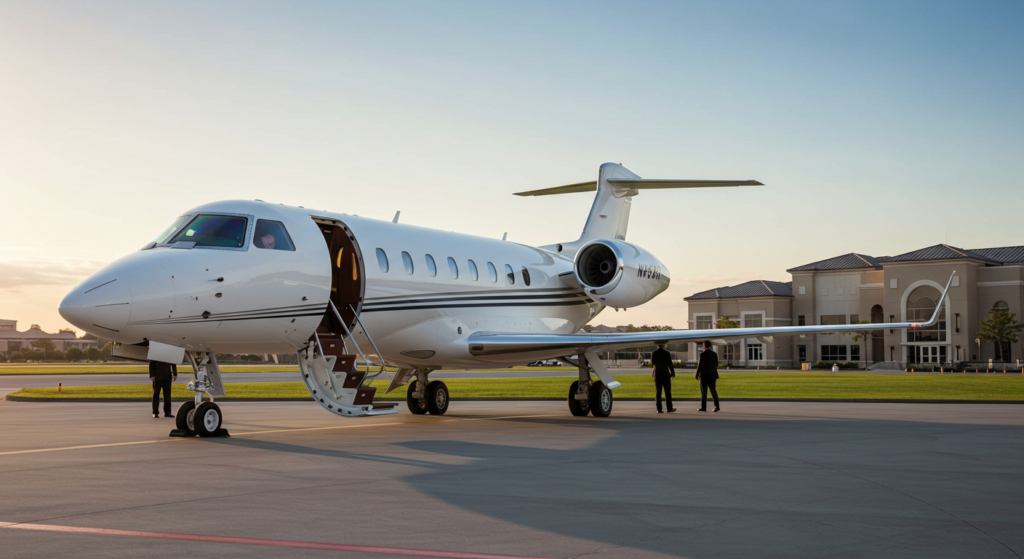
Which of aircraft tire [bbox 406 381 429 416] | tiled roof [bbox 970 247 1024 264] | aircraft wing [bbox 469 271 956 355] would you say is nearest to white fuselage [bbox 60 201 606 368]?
aircraft wing [bbox 469 271 956 355]

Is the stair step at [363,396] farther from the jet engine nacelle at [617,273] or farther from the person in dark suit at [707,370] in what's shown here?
the person in dark suit at [707,370]

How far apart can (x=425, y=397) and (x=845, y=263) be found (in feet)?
294

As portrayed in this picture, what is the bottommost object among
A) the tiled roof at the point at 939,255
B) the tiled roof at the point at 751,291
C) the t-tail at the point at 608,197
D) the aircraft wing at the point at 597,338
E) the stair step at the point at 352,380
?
the stair step at the point at 352,380

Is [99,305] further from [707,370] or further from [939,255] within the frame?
[939,255]

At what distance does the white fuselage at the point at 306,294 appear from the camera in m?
12.0

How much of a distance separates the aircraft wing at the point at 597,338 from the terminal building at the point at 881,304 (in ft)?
222

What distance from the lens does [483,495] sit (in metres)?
8.01

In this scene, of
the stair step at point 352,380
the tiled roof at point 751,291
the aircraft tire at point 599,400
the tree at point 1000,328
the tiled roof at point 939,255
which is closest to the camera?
the stair step at point 352,380

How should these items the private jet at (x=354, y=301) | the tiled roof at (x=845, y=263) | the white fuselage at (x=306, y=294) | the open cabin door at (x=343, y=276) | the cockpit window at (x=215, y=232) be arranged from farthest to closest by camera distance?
1. the tiled roof at (x=845, y=263)
2. the open cabin door at (x=343, y=276)
3. the cockpit window at (x=215, y=232)
4. the private jet at (x=354, y=301)
5. the white fuselage at (x=306, y=294)

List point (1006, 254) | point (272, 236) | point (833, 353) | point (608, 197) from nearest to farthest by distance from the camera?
point (272, 236)
point (608, 197)
point (1006, 254)
point (833, 353)

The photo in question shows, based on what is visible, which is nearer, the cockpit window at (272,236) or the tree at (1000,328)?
the cockpit window at (272,236)

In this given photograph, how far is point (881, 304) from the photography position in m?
96.3

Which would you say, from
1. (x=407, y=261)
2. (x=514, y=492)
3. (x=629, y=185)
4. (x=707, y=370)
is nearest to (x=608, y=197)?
(x=629, y=185)

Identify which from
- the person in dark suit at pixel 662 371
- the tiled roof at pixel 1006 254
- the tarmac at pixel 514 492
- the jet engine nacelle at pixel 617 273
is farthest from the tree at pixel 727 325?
the tarmac at pixel 514 492
